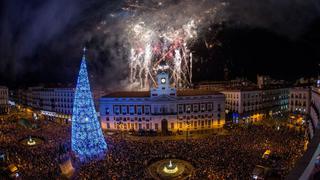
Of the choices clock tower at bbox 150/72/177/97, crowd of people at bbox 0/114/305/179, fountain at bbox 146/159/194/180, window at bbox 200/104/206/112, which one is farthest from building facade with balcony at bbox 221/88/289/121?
fountain at bbox 146/159/194/180

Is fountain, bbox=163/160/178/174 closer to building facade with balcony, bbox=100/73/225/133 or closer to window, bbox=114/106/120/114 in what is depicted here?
building facade with balcony, bbox=100/73/225/133

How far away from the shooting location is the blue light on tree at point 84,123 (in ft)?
104

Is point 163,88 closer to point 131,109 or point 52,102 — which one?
point 131,109

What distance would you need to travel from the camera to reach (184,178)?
25281mm

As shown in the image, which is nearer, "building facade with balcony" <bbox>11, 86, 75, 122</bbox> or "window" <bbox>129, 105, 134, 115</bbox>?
"window" <bbox>129, 105, 134, 115</bbox>

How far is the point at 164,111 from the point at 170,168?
82.8 ft

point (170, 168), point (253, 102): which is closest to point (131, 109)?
point (170, 168)

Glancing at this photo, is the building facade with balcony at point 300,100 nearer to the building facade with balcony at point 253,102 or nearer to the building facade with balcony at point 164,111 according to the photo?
the building facade with balcony at point 253,102

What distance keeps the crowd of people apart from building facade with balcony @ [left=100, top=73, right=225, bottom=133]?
14830 mm

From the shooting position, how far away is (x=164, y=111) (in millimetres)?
52281

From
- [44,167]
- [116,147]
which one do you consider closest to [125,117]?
[116,147]

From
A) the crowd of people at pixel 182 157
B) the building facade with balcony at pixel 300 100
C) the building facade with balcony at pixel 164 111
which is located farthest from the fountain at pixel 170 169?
the building facade with balcony at pixel 300 100

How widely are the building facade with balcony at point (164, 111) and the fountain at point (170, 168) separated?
23938 mm

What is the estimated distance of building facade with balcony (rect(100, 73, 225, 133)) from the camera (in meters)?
52.3
